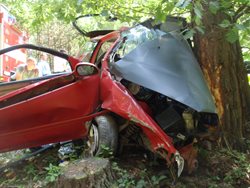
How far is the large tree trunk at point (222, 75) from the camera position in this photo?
4.54m

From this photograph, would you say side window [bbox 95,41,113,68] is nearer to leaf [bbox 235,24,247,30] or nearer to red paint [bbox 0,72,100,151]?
red paint [bbox 0,72,100,151]

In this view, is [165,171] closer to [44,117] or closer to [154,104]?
[154,104]

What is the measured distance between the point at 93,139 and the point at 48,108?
0.66 metres

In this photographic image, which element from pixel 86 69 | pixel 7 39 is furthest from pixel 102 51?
pixel 7 39

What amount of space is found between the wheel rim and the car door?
14 cm

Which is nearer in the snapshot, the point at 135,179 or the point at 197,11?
the point at 197,11

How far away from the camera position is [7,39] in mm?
10664

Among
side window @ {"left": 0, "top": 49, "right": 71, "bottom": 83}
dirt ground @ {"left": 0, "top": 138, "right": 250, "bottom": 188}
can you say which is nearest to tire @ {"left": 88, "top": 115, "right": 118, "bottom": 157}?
dirt ground @ {"left": 0, "top": 138, "right": 250, "bottom": 188}

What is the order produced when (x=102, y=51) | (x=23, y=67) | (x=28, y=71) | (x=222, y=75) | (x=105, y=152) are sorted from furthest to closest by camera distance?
1. (x=23, y=67)
2. (x=28, y=71)
3. (x=102, y=51)
4. (x=222, y=75)
5. (x=105, y=152)

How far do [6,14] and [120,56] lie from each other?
6.98m

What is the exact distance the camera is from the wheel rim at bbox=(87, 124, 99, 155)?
14.1ft

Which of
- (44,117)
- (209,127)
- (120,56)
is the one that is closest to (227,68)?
(209,127)

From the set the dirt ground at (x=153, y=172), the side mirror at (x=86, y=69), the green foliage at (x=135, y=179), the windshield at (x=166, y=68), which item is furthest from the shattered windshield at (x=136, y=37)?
the green foliage at (x=135, y=179)

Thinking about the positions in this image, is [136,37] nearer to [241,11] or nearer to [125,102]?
[125,102]
